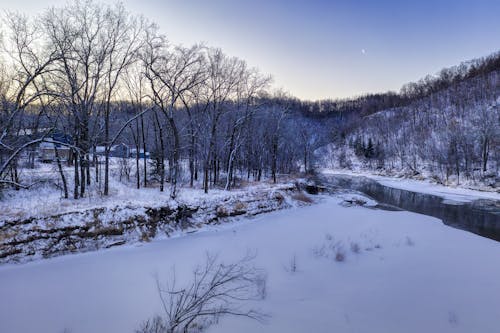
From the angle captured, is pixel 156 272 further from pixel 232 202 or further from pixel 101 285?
pixel 232 202

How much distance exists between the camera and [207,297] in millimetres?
5910

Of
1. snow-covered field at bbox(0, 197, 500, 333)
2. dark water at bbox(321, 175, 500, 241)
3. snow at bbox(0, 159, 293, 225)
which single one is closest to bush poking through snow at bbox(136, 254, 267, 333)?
snow-covered field at bbox(0, 197, 500, 333)

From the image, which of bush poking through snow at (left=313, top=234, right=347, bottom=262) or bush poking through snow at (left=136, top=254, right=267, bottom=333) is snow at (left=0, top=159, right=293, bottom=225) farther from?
bush poking through snow at (left=313, top=234, right=347, bottom=262)

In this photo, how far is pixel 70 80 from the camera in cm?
1251

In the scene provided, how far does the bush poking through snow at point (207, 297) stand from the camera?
4686 mm

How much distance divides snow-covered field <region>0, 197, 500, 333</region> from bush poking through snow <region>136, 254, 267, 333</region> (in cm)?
26

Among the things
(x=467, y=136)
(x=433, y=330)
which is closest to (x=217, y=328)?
(x=433, y=330)

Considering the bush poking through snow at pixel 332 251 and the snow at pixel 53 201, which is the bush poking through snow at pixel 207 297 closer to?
the bush poking through snow at pixel 332 251

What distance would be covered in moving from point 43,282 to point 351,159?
69.9 meters

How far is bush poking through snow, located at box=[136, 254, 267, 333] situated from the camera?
15.4ft

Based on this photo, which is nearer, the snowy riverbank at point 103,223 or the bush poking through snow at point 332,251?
the snowy riverbank at point 103,223

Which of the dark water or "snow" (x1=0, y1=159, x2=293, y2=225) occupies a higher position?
"snow" (x1=0, y1=159, x2=293, y2=225)

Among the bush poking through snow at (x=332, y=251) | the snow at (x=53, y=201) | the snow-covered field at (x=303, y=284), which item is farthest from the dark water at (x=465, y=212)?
the snow at (x=53, y=201)

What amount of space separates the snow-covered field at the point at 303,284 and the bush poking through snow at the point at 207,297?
26 cm
